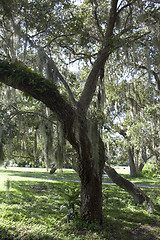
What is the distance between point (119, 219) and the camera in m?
4.65

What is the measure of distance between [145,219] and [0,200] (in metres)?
3.77

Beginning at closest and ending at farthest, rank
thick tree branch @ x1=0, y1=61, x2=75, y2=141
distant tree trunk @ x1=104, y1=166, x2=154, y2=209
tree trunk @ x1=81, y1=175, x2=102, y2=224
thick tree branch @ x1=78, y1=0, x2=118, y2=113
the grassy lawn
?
1. the grassy lawn
2. thick tree branch @ x1=0, y1=61, x2=75, y2=141
3. tree trunk @ x1=81, y1=175, x2=102, y2=224
4. thick tree branch @ x1=78, y1=0, x2=118, y2=113
5. distant tree trunk @ x1=104, y1=166, x2=154, y2=209

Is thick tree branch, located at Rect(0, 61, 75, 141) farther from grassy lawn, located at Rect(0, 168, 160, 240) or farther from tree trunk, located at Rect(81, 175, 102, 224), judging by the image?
grassy lawn, located at Rect(0, 168, 160, 240)

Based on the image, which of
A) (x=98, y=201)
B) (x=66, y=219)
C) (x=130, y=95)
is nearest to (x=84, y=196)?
(x=98, y=201)

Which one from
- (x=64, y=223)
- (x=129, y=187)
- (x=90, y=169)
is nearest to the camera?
(x=90, y=169)

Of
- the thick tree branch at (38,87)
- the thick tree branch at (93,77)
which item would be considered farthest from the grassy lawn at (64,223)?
the thick tree branch at (93,77)

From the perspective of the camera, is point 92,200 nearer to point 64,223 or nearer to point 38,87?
point 64,223

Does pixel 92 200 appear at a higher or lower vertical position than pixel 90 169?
lower

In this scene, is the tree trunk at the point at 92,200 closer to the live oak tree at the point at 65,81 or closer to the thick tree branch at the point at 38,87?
the live oak tree at the point at 65,81

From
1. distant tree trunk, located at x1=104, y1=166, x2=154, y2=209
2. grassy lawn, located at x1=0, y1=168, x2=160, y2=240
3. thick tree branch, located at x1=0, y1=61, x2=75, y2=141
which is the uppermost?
thick tree branch, located at x1=0, y1=61, x2=75, y2=141

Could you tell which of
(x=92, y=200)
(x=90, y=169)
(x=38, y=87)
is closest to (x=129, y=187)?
(x=92, y=200)

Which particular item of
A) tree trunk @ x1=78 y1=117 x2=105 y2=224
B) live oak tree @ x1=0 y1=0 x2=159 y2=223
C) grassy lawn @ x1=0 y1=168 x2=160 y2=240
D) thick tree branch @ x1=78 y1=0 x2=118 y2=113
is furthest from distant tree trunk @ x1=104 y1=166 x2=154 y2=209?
thick tree branch @ x1=78 y1=0 x2=118 y2=113

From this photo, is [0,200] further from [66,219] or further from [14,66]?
[14,66]

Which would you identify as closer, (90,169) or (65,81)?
(90,169)
